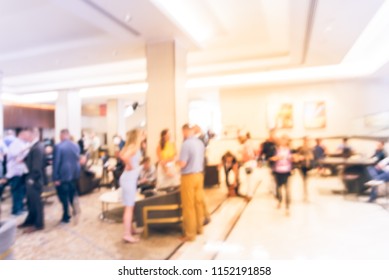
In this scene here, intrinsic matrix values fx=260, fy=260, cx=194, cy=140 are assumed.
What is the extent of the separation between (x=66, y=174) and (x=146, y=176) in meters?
1.03

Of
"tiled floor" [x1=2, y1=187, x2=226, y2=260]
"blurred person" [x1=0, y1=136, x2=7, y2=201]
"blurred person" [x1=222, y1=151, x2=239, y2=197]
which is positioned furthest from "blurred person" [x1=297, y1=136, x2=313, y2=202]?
"blurred person" [x1=0, y1=136, x2=7, y2=201]

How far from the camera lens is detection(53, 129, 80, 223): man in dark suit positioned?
8.79ft

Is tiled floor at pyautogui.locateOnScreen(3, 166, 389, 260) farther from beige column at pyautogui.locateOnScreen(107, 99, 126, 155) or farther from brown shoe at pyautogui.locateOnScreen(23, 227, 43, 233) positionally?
beige column at pyautogui.locateOnScreen(107, 99, 126, 155)

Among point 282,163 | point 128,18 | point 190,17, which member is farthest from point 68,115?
point 190,17

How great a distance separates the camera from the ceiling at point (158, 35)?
2619mm

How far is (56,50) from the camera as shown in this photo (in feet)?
12.1

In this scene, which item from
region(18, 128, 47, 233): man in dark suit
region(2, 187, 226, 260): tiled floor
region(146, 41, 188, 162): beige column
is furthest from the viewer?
region(146, 41, 188, 162): beige column

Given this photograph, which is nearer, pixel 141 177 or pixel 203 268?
pixel 203 268

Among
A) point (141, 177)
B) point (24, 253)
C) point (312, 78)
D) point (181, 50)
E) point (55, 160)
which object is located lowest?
point (24, 253)

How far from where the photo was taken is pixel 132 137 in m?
2.42

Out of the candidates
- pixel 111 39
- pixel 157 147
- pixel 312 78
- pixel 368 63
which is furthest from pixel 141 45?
pixel 368 63

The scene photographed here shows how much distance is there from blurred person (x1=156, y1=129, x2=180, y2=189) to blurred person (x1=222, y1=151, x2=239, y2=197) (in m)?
0.57

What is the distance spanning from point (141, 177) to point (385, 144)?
212cm

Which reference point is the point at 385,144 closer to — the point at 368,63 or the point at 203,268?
the point at 368,63
